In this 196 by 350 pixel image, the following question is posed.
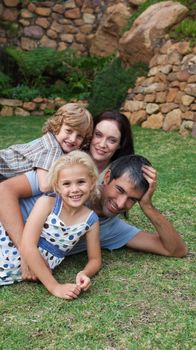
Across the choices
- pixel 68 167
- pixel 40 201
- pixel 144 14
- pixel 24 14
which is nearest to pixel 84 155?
pixel 68 167

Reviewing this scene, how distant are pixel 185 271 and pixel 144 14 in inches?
264

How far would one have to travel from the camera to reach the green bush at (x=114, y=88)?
27.7 ft

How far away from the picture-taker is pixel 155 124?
25.9 ft

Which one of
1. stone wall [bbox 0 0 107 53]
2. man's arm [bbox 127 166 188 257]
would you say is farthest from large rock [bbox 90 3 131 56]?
man's arm [bbox 127 166 188 257]

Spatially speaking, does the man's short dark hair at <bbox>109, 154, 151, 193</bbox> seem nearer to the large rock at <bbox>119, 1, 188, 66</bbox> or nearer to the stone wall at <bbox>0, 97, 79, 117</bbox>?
the large rock at <bbox>119, 1, 188, 66</bbox>

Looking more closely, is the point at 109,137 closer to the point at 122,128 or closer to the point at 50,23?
the point at 122,128

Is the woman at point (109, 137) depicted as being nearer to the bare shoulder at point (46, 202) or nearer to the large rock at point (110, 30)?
the bare shoulder at point (46, 202)

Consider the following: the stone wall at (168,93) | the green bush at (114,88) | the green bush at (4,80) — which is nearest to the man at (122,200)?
the stone wall at (168,93)

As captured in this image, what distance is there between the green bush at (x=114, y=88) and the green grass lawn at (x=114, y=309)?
5241 millimetres

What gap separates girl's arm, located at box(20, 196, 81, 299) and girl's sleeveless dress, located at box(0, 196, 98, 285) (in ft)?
0.14

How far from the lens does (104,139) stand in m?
2.96

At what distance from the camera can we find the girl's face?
2473mm

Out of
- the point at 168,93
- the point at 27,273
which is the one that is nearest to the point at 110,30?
the point at 168,93

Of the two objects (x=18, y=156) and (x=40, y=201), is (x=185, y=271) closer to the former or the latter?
(x=40, y=201)
